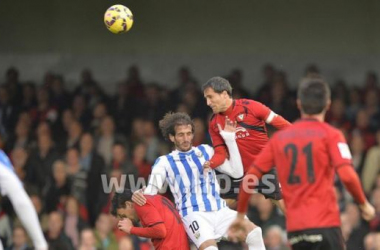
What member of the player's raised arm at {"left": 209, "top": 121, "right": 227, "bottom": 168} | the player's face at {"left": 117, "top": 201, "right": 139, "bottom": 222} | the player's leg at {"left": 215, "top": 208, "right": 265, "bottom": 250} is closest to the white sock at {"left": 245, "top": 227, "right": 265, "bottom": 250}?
the player's leg at {"left": 215, "top": 208, "right": 265, "bottom": 250}

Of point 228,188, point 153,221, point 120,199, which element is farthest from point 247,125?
point 120,199

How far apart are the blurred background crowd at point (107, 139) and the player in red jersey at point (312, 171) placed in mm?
4380

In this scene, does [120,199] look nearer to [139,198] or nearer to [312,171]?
[139,198]

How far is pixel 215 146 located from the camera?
9008mm

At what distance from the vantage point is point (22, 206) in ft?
21.9

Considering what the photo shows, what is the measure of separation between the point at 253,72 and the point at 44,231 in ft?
16.2

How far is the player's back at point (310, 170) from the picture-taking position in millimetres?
6906

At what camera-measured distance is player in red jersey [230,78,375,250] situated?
272 inches

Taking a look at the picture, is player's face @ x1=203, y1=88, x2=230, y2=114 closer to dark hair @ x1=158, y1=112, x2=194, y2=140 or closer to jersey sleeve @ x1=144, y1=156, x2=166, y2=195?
dark hair @ x1=158, y1=112, x2=194, y2=140

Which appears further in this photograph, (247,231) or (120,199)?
(247,231)

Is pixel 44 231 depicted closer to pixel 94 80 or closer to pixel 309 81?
pixel 94 80

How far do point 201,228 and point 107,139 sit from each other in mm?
5401

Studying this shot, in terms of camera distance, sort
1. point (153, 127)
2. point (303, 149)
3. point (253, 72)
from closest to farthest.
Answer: point (303, 149) < point (153, 127) < point (253, 72)

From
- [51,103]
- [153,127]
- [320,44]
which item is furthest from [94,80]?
[320,44]
